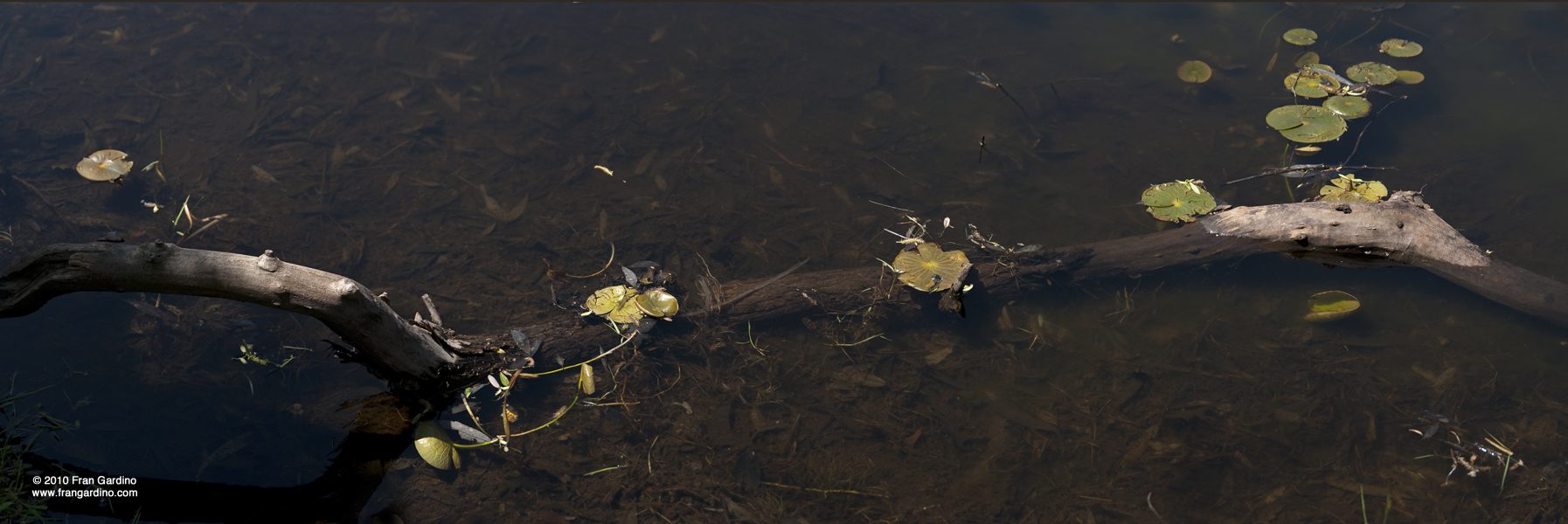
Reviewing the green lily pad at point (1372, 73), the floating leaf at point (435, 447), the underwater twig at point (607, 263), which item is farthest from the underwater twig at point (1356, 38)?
the floating leaf at point (435, 447)

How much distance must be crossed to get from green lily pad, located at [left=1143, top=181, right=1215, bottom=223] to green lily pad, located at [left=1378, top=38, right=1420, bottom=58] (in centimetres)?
254

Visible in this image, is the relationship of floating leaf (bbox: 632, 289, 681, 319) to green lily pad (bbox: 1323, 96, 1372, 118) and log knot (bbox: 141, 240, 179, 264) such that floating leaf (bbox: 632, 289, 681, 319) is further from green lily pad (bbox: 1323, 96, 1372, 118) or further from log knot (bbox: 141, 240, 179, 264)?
green lily pad (bbox: 1323, 96, 1372, 118)

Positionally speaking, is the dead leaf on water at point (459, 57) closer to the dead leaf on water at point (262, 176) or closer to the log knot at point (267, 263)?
the dead leaf on water at point (262, 176)

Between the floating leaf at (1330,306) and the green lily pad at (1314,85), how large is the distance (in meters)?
1.72

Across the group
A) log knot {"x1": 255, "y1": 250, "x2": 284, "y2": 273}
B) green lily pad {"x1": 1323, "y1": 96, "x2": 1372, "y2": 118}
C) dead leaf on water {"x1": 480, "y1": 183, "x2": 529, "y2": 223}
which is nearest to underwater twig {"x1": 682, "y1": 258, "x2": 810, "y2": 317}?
dead leaf on water {"x1": 480, "y1": 183, "x2": 529, "y2": 223}

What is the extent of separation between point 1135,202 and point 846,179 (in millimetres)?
1747

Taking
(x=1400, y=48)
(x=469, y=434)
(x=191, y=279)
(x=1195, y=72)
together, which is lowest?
(x=469, y=434)

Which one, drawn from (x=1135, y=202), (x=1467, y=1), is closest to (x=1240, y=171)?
(x=1135, y=202)

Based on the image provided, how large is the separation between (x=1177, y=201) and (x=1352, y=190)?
3.16 feet

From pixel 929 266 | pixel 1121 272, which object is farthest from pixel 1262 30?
pixel 929 266

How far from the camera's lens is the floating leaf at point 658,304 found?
3.34m

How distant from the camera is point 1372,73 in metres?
4.82

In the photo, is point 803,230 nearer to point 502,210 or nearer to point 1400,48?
point 502,210

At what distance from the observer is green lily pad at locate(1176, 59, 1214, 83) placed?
16.4ft
